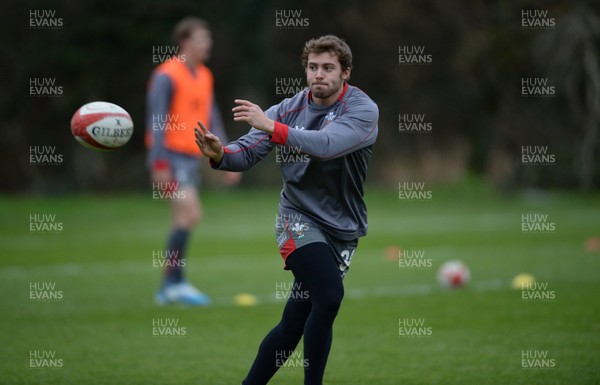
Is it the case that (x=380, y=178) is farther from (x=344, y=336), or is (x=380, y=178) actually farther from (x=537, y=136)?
(x=344, y=336)

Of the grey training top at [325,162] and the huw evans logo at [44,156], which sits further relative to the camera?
the huw evans logo at [44,156]

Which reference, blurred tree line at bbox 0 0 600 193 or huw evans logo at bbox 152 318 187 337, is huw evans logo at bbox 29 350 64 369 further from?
blurred tree line at bbox 0 0 600 193

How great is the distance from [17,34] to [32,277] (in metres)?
19.2

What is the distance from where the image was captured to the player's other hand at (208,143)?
17.0ft

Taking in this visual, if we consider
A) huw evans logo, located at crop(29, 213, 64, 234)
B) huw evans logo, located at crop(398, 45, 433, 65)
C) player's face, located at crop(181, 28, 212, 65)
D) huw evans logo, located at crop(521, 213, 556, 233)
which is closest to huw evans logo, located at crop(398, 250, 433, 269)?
huw evans logo, located at crop(521, 213, 556, 233)

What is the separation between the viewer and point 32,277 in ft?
39.0

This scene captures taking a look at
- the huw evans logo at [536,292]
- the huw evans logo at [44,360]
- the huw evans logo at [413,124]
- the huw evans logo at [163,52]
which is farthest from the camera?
the huw evans logo at [413,124]

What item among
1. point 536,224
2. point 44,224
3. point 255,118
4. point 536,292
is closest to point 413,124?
point 536,224

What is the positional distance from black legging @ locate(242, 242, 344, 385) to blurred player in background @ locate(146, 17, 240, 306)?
4.25 m

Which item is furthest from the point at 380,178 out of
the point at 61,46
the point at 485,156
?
the point at 61,46

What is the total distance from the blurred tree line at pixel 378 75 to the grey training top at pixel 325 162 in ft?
68.0

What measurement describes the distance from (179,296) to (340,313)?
1761mm

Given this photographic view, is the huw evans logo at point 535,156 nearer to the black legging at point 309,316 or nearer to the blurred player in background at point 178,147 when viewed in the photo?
the blurred player in background at point 178,147

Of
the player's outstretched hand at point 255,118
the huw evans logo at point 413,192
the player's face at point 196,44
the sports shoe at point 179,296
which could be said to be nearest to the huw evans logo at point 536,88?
the huw evans logo at point 413,192
